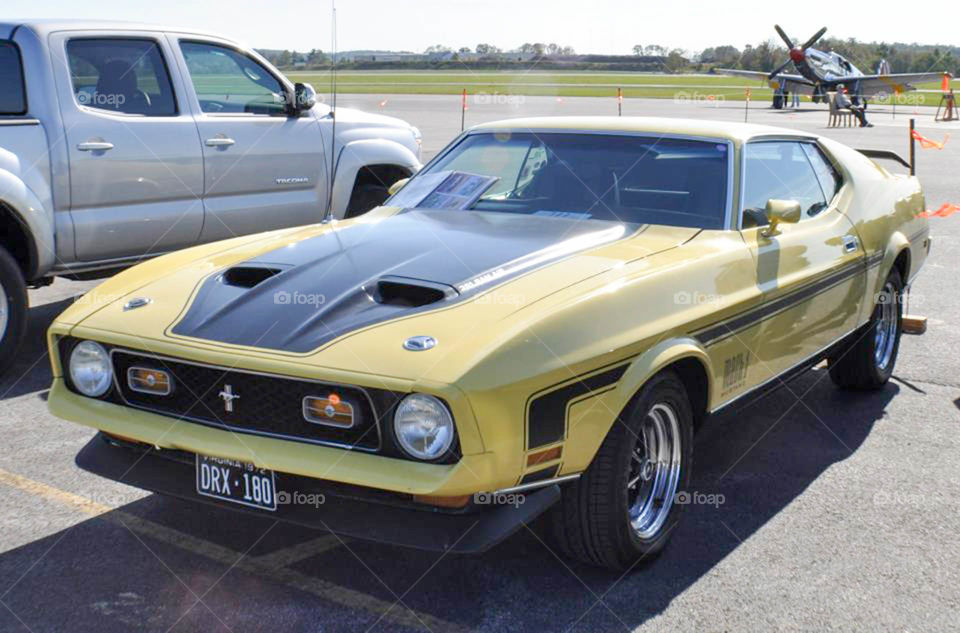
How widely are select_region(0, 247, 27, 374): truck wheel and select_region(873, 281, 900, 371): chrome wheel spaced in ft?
15.6

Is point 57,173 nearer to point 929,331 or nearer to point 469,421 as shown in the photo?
point 469,421

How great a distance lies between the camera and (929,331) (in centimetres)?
713

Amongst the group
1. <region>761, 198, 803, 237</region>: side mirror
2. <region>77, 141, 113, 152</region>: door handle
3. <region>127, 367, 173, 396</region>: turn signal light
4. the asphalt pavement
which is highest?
<region>77, 141, 113, 152</region>: door handle

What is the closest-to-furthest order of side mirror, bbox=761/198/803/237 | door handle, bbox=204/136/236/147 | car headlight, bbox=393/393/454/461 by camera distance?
car headlight, bbox=393/393/454/461
side mirror, bbox=761/198/803/237
door handle, bbox=204/136/236/147

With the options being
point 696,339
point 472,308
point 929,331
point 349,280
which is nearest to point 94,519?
point 349,280

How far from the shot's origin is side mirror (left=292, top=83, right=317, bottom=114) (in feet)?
24.7

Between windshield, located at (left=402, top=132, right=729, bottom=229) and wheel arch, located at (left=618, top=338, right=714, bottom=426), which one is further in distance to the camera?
windshield, located at (left=402, top=132, right=729, bottom=229)

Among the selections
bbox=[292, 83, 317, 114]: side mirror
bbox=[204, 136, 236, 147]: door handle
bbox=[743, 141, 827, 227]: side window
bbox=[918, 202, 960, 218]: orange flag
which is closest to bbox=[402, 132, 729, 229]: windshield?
bbox=[743, 141, 827, 227]: side window

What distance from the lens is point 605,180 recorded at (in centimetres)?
454

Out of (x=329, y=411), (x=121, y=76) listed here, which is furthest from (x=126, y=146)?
(x=329, y=411)

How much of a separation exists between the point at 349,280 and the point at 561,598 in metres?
1.28

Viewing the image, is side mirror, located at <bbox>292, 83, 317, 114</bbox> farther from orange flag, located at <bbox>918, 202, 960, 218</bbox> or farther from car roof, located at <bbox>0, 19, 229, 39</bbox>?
orange flag, located at <bbox>918, 202, 960, 218</bbox>

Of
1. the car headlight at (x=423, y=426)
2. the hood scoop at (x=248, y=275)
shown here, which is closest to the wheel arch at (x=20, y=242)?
the hood scoop at (x=248, y=275)

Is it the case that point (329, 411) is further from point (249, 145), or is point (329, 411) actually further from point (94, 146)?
point (249, 145)
